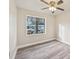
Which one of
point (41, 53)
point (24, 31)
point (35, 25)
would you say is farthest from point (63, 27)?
point (41, 53)

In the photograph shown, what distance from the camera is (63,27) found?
6852 mm

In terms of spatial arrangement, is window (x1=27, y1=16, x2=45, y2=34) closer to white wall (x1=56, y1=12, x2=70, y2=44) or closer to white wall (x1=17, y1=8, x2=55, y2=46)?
white wall (x1=17, y1=8, x2=55, y2=46)

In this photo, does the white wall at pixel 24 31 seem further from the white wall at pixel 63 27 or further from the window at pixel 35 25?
the white wall at pixel 63 27

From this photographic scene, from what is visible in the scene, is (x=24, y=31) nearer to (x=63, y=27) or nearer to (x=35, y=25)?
(x=35, y=25)

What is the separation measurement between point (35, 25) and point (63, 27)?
7.54 ft

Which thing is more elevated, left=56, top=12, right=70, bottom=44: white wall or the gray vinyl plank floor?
left=56, top=12, right=70, bottom=44: white wall

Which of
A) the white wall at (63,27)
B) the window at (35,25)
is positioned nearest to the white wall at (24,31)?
the window at (35,25)

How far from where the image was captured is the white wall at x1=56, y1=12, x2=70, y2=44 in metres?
6.29

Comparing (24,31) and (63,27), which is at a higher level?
(63,27)

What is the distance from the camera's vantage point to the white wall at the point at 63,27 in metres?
6.29

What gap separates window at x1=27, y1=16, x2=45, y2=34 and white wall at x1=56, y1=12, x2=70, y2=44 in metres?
1.49

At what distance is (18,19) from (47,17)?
285 centimetres

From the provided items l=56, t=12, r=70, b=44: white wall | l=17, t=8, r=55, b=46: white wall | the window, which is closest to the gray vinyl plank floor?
l=17, t=8, r=55, b=46: white wall

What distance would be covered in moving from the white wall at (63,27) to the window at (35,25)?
1.49m
